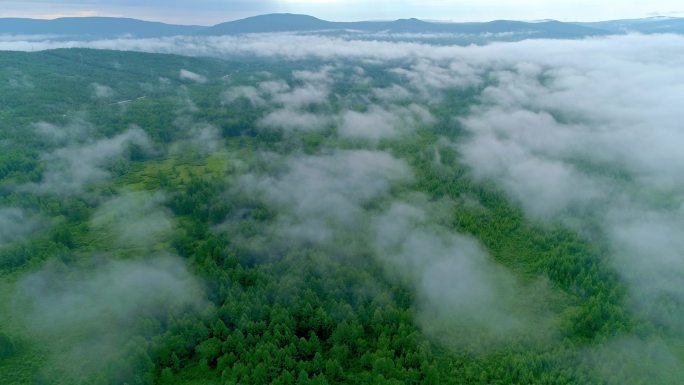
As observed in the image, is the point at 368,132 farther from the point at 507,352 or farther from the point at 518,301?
the point at 507,352

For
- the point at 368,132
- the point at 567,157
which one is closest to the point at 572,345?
the point at 567,157

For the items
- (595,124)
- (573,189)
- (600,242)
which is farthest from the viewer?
(595,124)

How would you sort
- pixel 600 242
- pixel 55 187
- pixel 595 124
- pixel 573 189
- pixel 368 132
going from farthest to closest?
pixel 595 124 → pixel 368 132 → pixel 573 189 → pixel 55 187 → pixel 600 242

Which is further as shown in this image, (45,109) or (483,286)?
(45,109)

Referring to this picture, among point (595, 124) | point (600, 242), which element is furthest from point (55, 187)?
point (595, 124)

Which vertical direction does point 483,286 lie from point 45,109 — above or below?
below

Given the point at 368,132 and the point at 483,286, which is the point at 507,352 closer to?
the point at 483,286

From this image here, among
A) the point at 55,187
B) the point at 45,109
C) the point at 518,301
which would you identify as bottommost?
the point at 518,301
